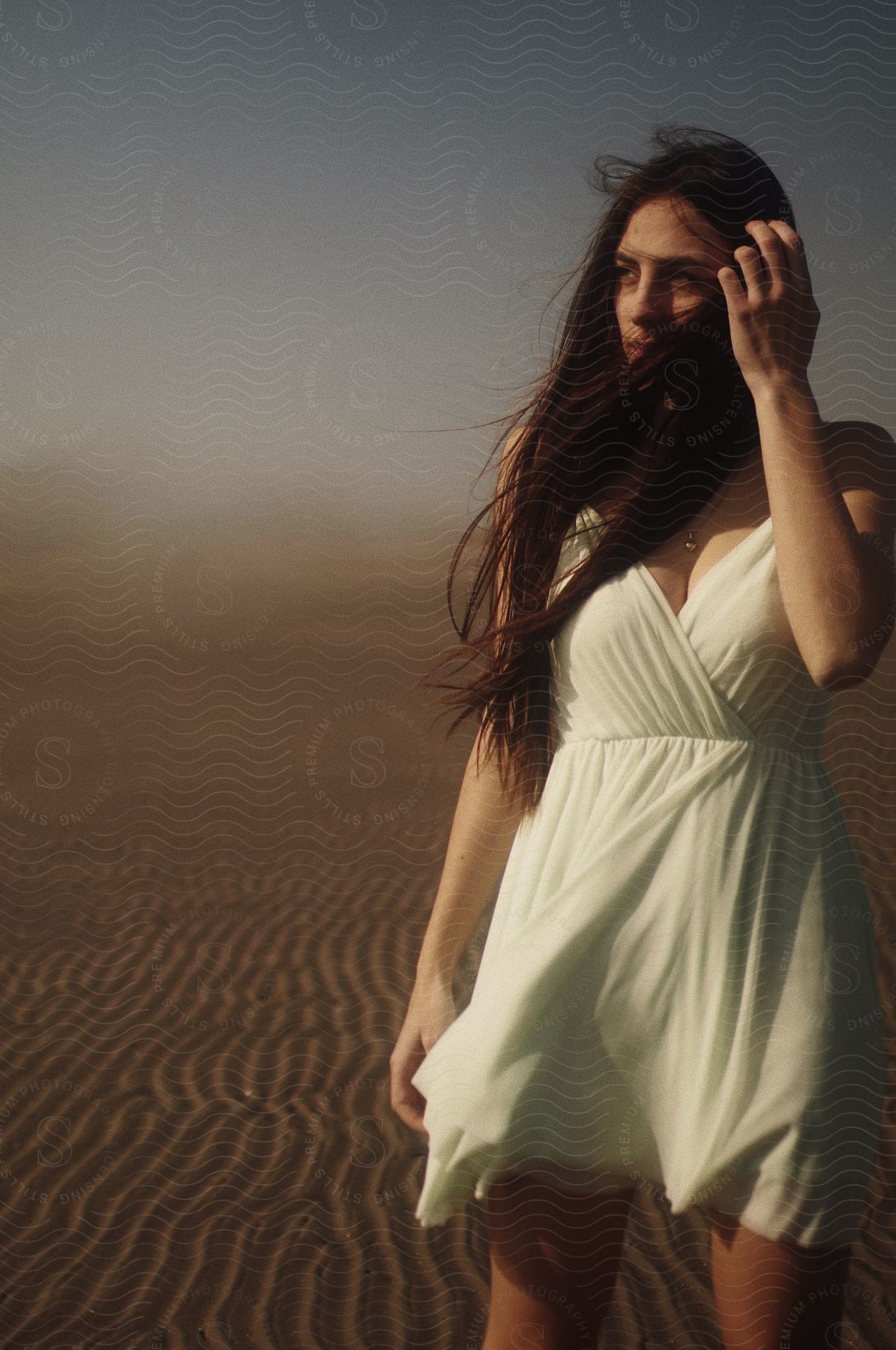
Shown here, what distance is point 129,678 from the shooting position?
4219mm

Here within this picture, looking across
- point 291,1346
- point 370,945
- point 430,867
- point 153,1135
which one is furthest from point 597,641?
point 430,867

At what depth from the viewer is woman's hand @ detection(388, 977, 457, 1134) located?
34.0 inches

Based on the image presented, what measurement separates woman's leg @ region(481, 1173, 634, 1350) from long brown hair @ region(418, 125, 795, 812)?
0.28 m

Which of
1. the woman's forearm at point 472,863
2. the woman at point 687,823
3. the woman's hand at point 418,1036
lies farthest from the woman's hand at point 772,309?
the woman's hand at point 418,1036

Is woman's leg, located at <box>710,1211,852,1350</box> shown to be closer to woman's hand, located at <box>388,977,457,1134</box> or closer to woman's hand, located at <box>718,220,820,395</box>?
woman's hand, located at <box>388,977,457,1134</box>

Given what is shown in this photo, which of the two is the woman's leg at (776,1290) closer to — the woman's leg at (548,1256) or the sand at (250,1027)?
the woman's leg at (548,1256)

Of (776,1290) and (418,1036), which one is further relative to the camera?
(418,1036)

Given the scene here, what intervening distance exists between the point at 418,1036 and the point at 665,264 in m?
0.65

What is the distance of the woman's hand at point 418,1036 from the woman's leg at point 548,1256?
0.13 metres

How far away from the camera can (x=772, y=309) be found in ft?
2.36

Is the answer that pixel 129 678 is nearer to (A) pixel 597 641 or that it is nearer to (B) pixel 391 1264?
(B) pixel 391 1264

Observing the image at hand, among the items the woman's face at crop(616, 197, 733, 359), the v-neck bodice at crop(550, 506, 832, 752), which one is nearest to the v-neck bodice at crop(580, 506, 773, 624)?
the v-neck bodice at crop(550, 506, 832, 752)

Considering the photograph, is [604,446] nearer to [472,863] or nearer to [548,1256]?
[472,863]

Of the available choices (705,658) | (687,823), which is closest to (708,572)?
(705,658)
